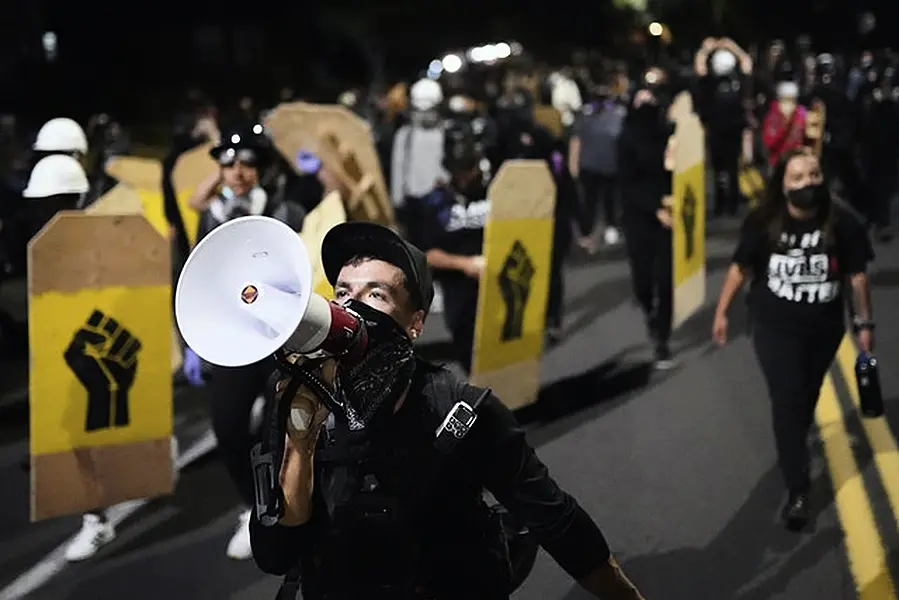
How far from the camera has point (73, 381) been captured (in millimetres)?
5617

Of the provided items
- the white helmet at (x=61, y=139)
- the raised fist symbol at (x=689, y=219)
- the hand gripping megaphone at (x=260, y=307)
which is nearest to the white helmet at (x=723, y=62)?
the raised fist symbol at (x=689, y=219)

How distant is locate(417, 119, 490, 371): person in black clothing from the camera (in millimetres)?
7160

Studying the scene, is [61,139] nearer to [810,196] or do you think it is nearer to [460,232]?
[460,232]

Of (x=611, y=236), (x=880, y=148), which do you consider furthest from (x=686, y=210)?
(x=611, y=236)

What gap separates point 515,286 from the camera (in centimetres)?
723

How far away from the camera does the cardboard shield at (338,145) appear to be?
371 inches

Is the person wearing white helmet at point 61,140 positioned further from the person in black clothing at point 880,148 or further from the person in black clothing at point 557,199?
the person in black clothing at point 880,148

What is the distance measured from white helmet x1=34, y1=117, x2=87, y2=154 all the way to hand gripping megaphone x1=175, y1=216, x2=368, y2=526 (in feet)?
17.3

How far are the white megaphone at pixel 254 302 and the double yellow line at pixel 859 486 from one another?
331 cm

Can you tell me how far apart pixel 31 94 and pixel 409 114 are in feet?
52.9

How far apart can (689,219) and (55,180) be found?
4.77 meters

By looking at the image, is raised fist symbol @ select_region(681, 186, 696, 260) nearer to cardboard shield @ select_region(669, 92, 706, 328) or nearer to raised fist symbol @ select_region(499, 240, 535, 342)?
cardboard shield @ select_region(669, 92, 706, 328)

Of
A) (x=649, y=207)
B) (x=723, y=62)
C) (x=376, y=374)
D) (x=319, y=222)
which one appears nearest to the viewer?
(x=376, y=374)

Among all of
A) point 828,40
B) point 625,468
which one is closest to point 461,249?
point 625,468
